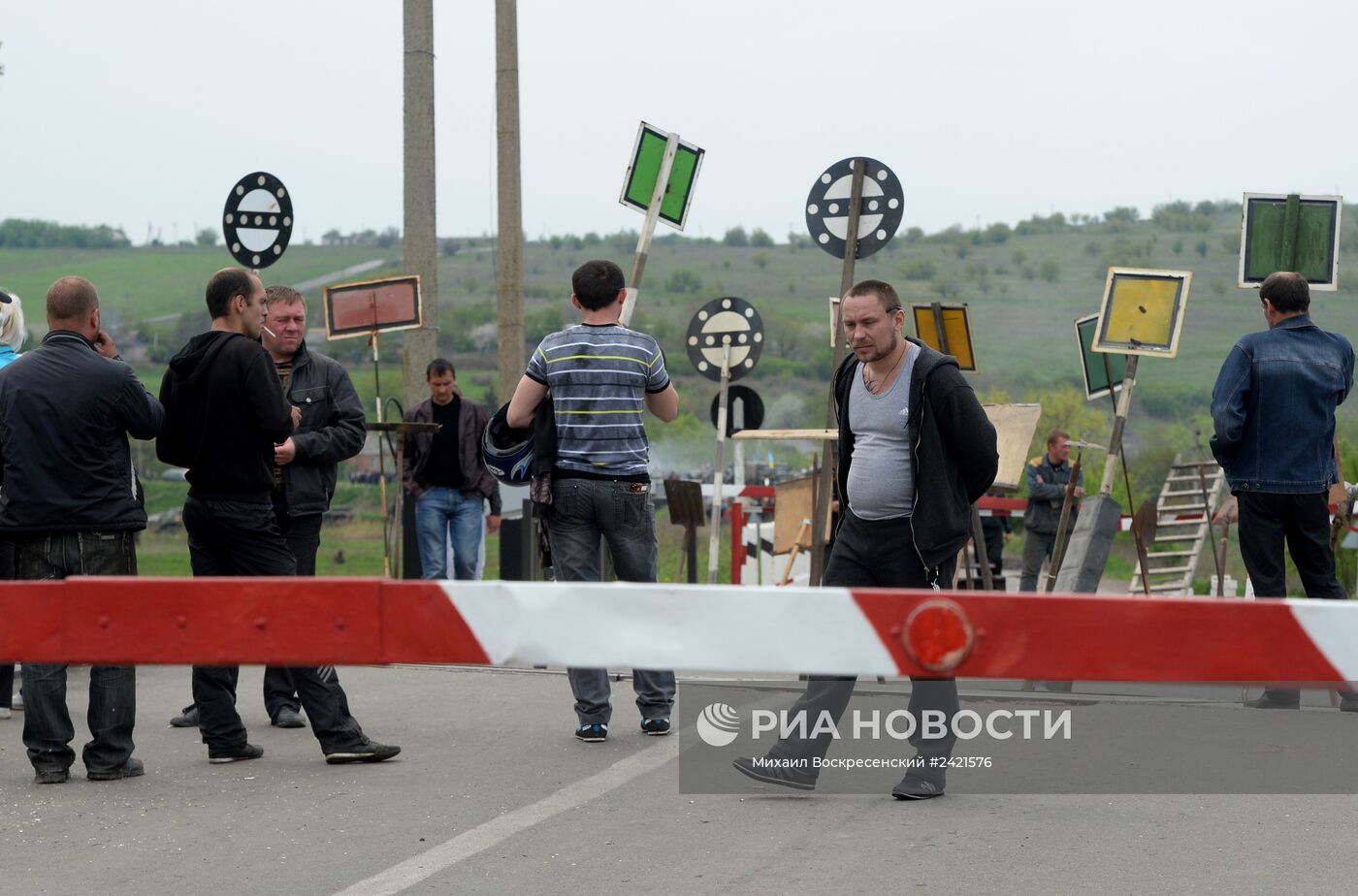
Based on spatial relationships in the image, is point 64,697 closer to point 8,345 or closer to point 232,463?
point 232,463

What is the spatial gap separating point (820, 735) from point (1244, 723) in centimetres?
277

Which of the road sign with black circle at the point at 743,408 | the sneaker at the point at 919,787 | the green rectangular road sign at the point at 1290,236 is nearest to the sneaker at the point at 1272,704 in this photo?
the green rectangular road sign at the point at 1290,236

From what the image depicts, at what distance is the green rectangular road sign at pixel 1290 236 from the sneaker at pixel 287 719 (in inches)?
219

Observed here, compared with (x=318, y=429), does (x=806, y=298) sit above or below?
above

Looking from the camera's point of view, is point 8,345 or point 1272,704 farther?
point 1272,704

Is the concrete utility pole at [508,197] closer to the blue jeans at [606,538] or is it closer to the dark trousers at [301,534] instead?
the dark trousers at [301,534]

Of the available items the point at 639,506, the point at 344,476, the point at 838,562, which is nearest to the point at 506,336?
the point at 639,506

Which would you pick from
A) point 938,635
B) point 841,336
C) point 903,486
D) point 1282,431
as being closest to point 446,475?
point 841,336

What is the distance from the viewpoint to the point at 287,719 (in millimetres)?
8508

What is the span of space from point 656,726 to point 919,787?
179 centimetres

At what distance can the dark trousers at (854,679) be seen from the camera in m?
6.48

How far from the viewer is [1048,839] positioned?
5809 millimetres

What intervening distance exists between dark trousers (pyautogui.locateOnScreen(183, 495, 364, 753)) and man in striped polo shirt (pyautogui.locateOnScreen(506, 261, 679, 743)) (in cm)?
107

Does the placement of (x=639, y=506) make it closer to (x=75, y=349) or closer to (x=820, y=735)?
(x=820, y=735)
